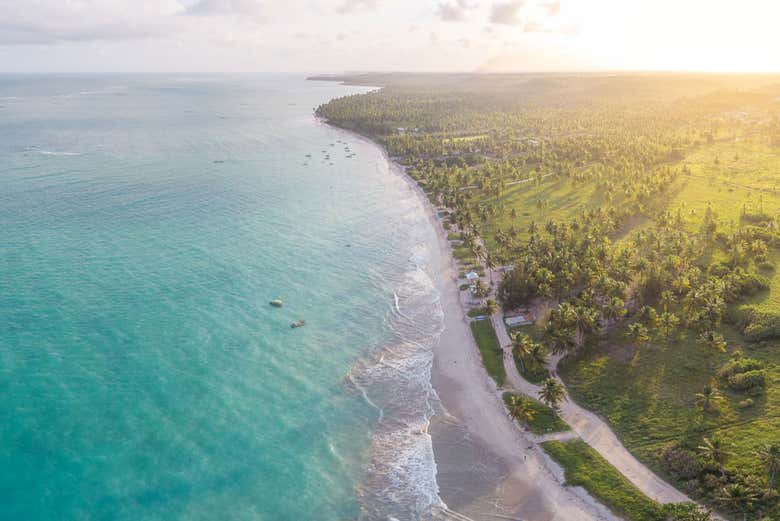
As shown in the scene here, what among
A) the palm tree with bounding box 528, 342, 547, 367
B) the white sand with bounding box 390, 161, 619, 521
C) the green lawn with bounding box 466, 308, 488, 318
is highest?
the palm tree with bounding box 528, 342, 547, 367

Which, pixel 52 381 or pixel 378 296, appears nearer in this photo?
pixel 52 381

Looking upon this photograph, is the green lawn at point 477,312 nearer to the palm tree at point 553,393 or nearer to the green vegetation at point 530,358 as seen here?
the green vegetation at point 530,358

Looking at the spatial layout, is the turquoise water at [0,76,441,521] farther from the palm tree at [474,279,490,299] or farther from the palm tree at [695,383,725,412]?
the palm tree at [695,383,725,412]

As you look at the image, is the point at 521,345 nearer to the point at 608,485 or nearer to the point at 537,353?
the point at 537,353

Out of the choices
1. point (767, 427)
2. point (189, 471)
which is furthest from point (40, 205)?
point (767, 427)

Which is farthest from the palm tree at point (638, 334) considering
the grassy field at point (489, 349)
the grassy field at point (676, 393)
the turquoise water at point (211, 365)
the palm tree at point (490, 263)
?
the turquoise water at point (211, 365)

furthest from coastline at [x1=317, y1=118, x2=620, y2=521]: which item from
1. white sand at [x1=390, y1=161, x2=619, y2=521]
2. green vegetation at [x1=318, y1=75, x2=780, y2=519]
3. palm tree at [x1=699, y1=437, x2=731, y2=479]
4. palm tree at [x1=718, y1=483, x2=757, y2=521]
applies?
palm tree at [x1=699, y1=437, x2=731, y2=479]

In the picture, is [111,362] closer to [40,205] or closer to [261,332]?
[261,332]
